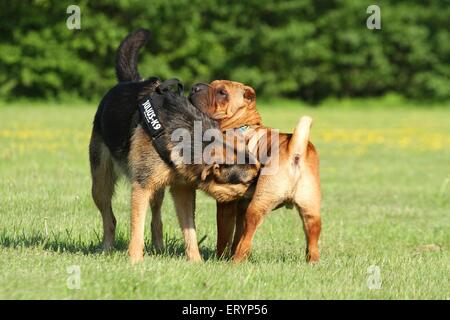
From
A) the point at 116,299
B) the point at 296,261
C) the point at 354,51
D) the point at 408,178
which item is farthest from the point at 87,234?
the point at 354,51

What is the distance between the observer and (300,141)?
244 inches

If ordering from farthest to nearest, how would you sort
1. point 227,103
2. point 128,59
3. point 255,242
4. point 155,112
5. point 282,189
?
point 255,242 → point 128,59 → point 227,103 → point 155,112 → point 282,189

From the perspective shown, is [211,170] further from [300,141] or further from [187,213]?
[187,213]

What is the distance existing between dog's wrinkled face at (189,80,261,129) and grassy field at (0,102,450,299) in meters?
1.04

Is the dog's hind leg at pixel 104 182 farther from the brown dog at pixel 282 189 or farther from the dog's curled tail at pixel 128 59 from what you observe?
the brown dog at pixel 282 189

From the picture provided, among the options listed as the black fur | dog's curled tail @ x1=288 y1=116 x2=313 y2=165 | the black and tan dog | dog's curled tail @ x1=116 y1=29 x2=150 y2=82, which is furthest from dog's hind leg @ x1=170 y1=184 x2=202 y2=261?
dog's curled tail @ x1=116 y1=29 x2=150 y2=82

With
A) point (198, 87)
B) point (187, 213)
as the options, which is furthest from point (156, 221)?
point (198, 87)

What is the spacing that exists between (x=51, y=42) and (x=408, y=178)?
17.8m

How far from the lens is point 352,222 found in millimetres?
9250

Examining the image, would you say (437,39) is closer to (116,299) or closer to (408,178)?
(408,178)

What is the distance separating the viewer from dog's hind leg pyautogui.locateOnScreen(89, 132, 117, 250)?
7242mm

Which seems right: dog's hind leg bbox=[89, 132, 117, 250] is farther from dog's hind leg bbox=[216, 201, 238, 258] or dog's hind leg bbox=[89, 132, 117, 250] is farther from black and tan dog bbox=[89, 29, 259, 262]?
dog's hind leg bbox=[216, 201, 238, 258]

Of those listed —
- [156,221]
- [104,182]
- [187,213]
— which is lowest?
[156,221]

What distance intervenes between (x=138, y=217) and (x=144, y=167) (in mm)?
364
